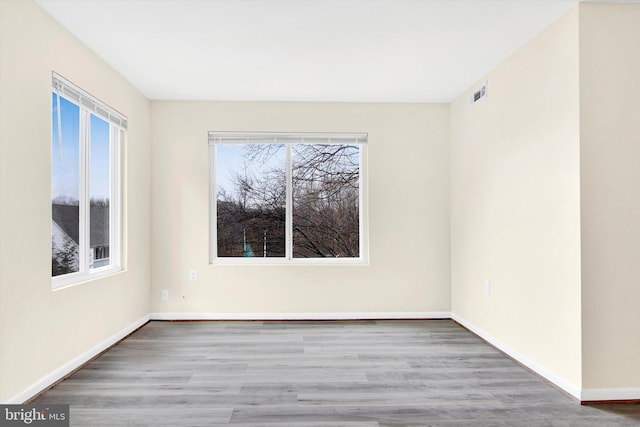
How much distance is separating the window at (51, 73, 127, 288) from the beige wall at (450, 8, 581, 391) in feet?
11.2

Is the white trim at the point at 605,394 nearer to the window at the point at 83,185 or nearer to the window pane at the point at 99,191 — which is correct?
the window at the point at 83,185

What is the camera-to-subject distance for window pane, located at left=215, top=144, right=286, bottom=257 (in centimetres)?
455

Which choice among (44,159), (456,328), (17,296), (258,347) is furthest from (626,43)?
(17,296)

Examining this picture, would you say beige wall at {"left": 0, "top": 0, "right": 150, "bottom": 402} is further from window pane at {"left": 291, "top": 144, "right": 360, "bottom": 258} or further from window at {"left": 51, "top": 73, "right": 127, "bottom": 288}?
window pane at {"left": 291, "top": 144, "right": 360, "bottom": 258}

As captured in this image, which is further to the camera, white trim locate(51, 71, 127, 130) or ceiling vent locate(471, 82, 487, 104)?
ceiling vent locate(471, 82, 487, 104)

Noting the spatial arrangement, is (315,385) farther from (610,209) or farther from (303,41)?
(303,41)

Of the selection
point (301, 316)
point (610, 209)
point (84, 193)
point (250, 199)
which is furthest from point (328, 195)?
point (610, 209)

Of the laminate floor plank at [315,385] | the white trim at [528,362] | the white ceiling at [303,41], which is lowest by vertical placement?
the laminate floor plank at [315,385]

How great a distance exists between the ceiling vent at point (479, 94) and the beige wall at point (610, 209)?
4.04 feet

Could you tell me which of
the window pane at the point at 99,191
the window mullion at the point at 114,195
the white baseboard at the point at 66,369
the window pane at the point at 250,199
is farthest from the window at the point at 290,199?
the white baseboard at the point at 66,369

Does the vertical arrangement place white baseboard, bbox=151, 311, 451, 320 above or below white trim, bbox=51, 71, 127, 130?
below

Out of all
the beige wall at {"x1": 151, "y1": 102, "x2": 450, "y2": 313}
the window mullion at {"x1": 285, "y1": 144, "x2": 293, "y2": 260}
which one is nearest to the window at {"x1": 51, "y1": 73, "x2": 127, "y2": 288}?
the beige wall at {"x1": 151, "y1": 102, "x2": 450, "y2": 313}

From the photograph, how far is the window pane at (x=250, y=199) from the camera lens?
179 inches

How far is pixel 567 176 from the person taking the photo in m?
2.55
